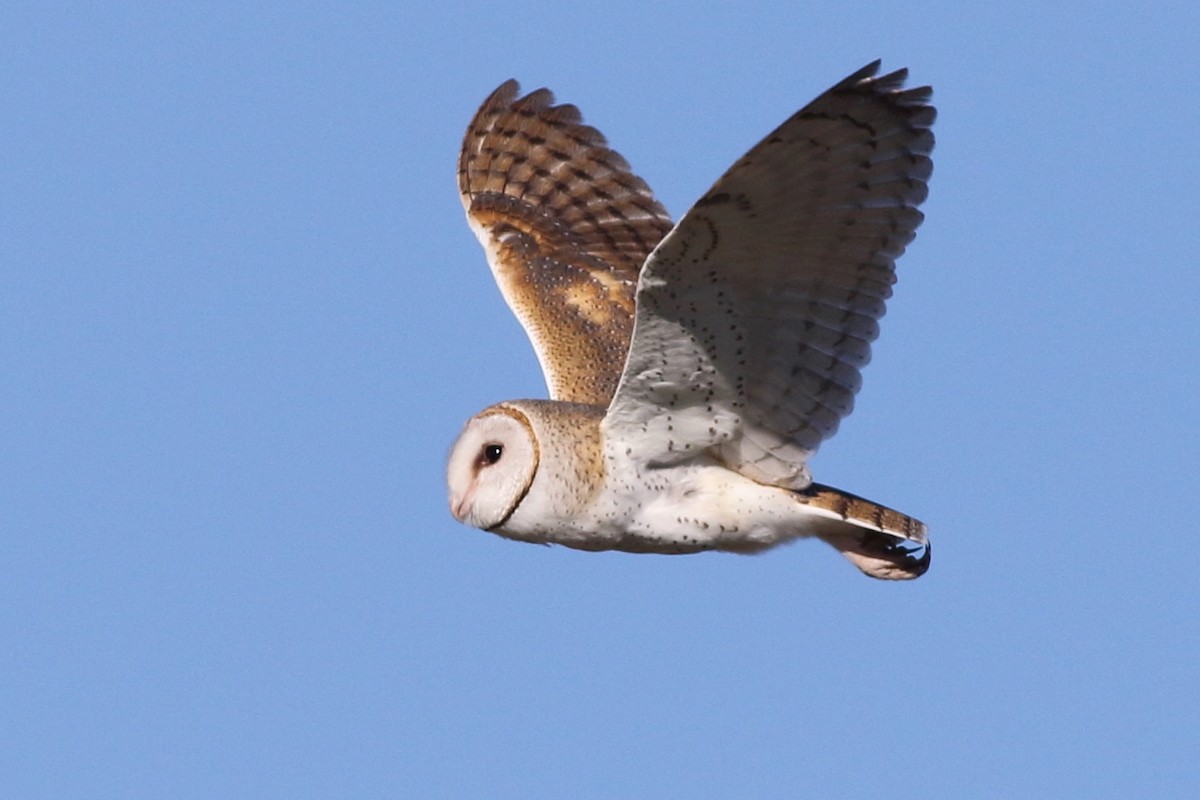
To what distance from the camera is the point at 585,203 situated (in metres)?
7.63

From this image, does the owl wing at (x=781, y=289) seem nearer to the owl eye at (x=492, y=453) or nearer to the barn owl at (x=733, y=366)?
the barn owl at (x=733, y=366)

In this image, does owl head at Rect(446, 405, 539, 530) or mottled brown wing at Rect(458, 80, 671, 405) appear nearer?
owl head at Rect(446, 405, 539, 530)

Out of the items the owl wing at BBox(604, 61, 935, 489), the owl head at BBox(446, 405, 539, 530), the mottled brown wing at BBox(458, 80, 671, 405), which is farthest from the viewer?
the mottled brown wing at BBox(458, 80, 671, 405)

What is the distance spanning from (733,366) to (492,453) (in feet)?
2.69

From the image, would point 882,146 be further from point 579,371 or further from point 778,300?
point 579,371

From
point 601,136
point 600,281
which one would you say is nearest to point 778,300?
point 600,281

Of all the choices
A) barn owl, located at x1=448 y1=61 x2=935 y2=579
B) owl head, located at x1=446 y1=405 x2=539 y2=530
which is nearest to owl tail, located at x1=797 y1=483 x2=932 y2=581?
barn owl, located at x1=448 y1=61 x2=935 y2=579

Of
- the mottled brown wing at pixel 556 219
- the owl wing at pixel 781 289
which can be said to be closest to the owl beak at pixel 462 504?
the owl wing at pixel 781 289

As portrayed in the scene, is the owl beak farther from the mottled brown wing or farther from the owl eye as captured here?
the mottled brown wing

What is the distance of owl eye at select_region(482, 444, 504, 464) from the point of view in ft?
19.4

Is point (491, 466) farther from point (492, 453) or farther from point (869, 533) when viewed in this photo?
point (869, 533)

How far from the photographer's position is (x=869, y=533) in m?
6.27

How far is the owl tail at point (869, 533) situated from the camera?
6059mm

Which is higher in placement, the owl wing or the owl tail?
the owl wing
